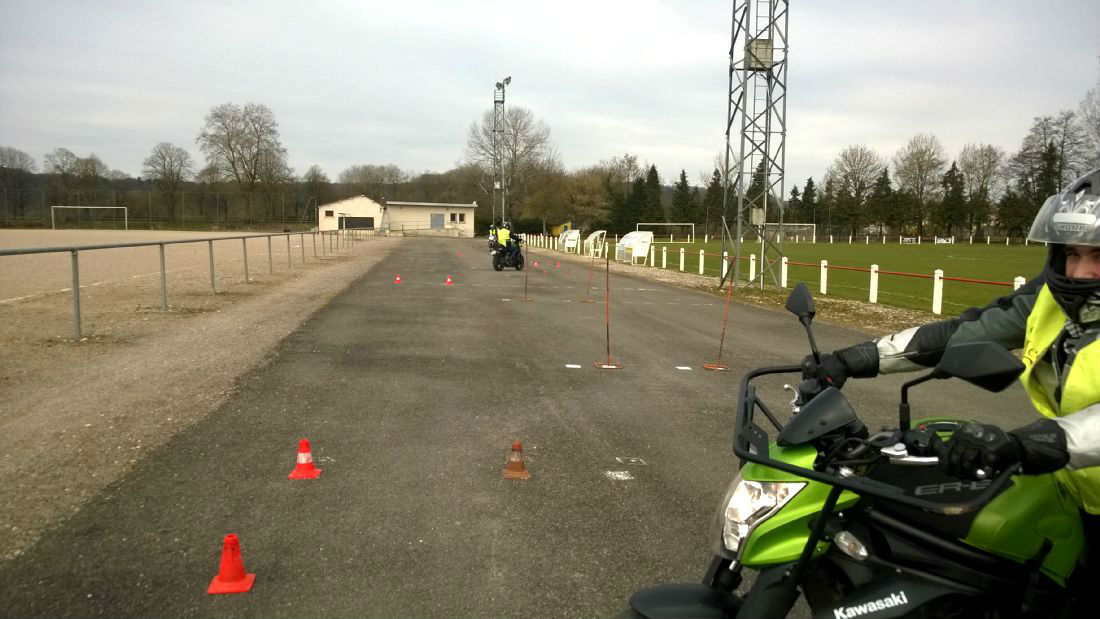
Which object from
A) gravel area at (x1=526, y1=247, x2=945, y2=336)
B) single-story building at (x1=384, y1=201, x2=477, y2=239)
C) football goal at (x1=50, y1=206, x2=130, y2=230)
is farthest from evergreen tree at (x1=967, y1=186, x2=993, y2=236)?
football goal at (x1=50, y1=206, x2=130, y2=230)

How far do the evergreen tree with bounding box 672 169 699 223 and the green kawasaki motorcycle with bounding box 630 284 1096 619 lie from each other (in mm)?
100479

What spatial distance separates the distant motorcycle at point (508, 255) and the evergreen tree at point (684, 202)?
75049mm

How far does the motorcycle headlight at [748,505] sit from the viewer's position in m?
2.09

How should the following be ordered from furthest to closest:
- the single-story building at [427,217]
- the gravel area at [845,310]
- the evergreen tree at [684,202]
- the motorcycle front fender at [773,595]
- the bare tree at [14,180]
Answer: the evergreen tree at [684,202], the single-story building at [427,217], the bare tree at [14,180], the gravel area at [845,310], the motorcycle front fender at [773,595]

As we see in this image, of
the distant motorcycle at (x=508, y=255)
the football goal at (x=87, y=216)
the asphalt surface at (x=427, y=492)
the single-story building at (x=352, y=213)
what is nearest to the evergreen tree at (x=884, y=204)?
the single-story building at (x=352, y=213)

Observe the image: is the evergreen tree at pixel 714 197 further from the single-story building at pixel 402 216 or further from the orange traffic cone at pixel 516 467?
the orange traffic cone at pixel 516 467

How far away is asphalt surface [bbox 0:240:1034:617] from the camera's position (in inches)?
132

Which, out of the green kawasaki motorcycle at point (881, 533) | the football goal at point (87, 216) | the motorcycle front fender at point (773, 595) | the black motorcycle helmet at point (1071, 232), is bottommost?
the motorcycle front fender at point (773, 595)

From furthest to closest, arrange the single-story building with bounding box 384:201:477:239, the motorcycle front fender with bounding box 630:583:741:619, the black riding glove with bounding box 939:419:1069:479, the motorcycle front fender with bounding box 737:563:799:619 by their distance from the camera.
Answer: the single-story building with bounding box 384:201:477:239, the motorcycle front fender with bounding box 630:583:741:619, the motorcycle front fender with bounding box 737:563:799:619, the black riding glove with bounding box 939:419:1069:479

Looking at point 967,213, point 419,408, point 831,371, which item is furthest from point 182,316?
point 967,213

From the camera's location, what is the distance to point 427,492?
465 cm

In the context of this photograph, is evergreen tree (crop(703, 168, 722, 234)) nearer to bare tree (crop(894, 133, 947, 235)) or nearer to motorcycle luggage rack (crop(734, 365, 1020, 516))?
bare tree (crop(894, 133, 947, 235))

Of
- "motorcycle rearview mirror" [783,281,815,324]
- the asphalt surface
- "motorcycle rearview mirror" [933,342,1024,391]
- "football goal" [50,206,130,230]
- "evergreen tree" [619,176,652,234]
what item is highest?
"evergreen tree" [619,176,652,234]

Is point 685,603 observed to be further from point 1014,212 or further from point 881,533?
point 1014,212
